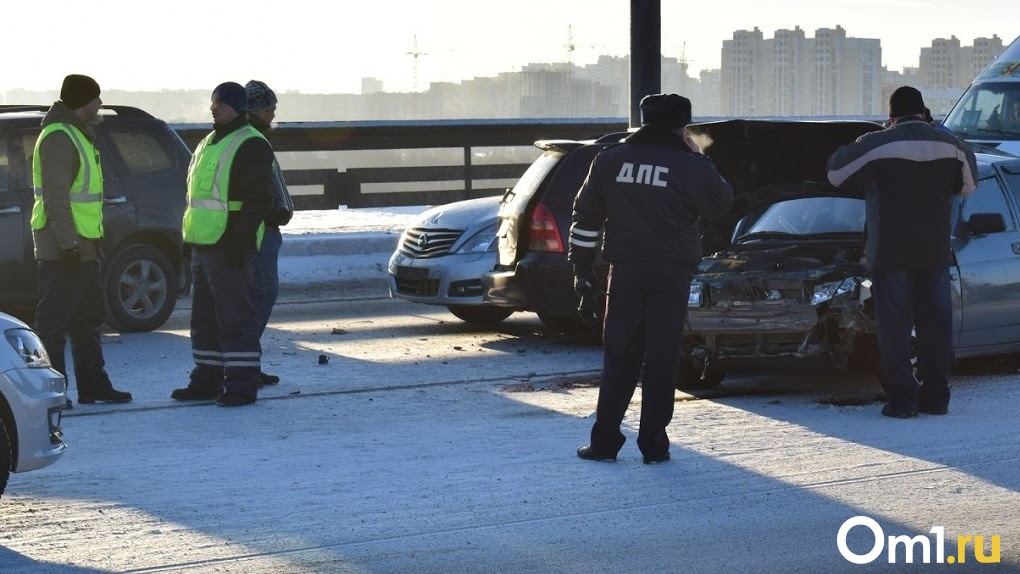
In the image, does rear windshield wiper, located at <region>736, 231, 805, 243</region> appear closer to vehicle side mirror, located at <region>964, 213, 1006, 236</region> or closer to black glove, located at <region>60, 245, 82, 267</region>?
vehicle side mirror, located at <region>964, 213, 1006, 236</region>

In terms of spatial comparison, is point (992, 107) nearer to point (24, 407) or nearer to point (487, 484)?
Result: point (487, 484)

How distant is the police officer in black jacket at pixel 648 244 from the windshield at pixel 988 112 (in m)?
9.12

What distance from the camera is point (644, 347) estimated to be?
7895 millimetres

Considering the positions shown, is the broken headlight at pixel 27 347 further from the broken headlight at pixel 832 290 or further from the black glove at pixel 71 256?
the broken headlight at pixel 832 290

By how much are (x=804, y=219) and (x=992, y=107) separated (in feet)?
21.4

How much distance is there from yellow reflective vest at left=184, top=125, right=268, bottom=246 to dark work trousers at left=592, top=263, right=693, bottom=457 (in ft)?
9.35

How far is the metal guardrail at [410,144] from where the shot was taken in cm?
2167

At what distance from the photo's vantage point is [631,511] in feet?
22.8

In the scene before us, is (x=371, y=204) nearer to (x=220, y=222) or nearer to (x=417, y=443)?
(x=220, y=222)

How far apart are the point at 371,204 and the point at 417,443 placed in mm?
13671

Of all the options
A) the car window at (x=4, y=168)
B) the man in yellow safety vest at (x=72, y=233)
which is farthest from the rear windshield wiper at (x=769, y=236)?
the car window at (x=4, y=168)

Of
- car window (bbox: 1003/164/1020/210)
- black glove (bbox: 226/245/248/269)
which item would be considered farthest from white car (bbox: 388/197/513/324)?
car window (bbox: 1003/164/1020/210)

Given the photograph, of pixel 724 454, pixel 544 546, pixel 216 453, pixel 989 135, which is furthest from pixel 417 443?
pixel 989 135

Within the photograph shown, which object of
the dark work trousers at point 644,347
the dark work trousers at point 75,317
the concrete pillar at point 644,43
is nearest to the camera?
the dark work trousers at point 644,347
